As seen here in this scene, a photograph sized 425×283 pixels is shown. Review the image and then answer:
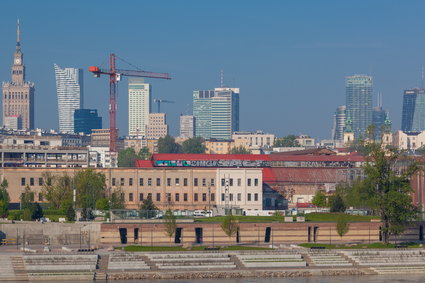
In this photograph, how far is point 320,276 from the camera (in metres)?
95.4

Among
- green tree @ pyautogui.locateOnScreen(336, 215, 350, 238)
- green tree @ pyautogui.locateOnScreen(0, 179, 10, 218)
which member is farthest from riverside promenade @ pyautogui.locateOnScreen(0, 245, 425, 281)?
green tree @ pyautogui.locateOnScreen(0, 179, 10, 218)

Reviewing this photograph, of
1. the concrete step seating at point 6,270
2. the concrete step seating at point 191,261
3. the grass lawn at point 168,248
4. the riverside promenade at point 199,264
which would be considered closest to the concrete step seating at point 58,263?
the riverside promenade at point 199,264

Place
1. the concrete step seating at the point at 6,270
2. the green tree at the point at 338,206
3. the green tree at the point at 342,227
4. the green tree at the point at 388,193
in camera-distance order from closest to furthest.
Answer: the concrete step seating at the point at 6,270, the green tree at the point at 388,193, the green tree at the point at 342,227, the green tree at the point at 338,206

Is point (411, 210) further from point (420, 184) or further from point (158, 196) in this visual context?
point (158, 196)

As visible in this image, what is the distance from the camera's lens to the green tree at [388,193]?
107812mm

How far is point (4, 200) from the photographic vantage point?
130 meters

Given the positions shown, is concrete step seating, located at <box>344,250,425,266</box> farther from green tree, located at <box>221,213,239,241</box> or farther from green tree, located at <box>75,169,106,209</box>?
green tree, located at <box>75,169,106,209</box>

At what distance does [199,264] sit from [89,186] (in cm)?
4984

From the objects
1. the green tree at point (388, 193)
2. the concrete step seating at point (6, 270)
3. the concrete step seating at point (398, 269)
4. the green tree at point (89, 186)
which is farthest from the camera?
the green tree at point (89, 186)

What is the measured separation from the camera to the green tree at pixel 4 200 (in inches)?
4749

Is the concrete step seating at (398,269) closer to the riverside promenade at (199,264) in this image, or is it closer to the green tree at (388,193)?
the riverside promenade at (199,264)

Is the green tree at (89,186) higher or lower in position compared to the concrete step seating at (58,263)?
higher

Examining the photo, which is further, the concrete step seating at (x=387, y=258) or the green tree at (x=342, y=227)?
the green tree at (x=342, y=227)

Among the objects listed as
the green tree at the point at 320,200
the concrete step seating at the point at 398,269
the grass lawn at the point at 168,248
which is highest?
the green tree at the point at 320,200
